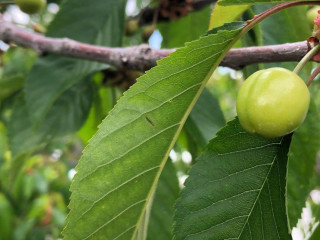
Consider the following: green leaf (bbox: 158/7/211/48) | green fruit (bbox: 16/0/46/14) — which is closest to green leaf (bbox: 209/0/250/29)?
green fruit (bbox: 16/0/46/14)

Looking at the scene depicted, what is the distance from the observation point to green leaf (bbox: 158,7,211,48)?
228 centimetres

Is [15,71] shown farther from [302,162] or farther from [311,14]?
[302,162]

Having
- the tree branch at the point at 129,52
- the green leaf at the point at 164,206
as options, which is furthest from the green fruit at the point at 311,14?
the green leaf at the point at 164,206

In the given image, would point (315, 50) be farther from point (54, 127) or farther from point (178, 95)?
point (54, 127)

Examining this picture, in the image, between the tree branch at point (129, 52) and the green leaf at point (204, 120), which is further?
the green leaf at point (204, 120)

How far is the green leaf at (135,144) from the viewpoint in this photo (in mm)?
835

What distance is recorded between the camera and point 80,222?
835 mm

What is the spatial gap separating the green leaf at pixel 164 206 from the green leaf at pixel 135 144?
64 cm

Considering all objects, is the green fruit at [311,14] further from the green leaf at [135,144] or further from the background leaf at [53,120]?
the background leaf at [53,120]

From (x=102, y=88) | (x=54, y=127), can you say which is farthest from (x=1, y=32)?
(x=102, y=88)

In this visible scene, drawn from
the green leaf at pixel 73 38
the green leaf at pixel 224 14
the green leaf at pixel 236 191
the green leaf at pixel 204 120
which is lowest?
the green leaf at pixel 204 120

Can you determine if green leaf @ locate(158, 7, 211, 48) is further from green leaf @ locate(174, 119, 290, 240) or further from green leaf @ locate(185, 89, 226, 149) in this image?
green leaf @ locate(174, 119, 290, 240)

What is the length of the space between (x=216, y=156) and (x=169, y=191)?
0.69 metres

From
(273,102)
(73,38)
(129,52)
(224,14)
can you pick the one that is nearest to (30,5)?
(73,38)
